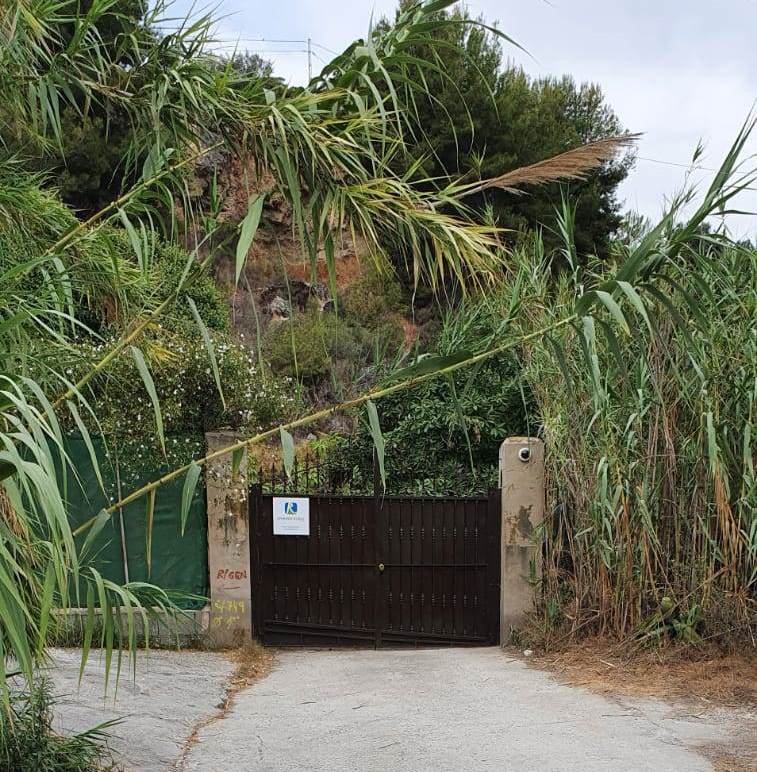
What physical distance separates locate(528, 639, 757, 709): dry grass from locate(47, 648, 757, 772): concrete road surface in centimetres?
22

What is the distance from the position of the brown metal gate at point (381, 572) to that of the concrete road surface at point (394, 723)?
104cm

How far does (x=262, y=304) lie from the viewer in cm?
1875

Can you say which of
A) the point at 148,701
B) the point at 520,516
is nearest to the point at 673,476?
the point at 520,516

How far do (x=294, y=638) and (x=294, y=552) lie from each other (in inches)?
30.1

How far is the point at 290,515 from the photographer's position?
26.9 feet

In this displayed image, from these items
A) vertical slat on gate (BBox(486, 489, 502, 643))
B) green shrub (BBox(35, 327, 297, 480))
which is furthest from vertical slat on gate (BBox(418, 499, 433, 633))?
green shrub (BBox(35, 327, 297, 480))

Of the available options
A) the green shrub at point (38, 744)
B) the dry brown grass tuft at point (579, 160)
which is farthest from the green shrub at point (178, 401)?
the dry brown grass tuft at point (579, 160)

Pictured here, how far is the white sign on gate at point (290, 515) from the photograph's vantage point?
8.20 metres

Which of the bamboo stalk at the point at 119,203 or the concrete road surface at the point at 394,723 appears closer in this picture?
the bamboo stalk at the point at 119,203

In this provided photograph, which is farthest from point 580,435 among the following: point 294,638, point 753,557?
point 294,638

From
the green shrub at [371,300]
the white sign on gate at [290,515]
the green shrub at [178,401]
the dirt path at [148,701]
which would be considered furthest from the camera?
the green shrub at [371,300]

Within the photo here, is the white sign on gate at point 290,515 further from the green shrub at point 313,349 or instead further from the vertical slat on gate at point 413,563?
the green shrub at point 313,349

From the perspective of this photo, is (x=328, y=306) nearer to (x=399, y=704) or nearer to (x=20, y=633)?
(x=399, y=704)

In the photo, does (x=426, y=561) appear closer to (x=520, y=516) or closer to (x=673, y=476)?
(x=520, y=516)
